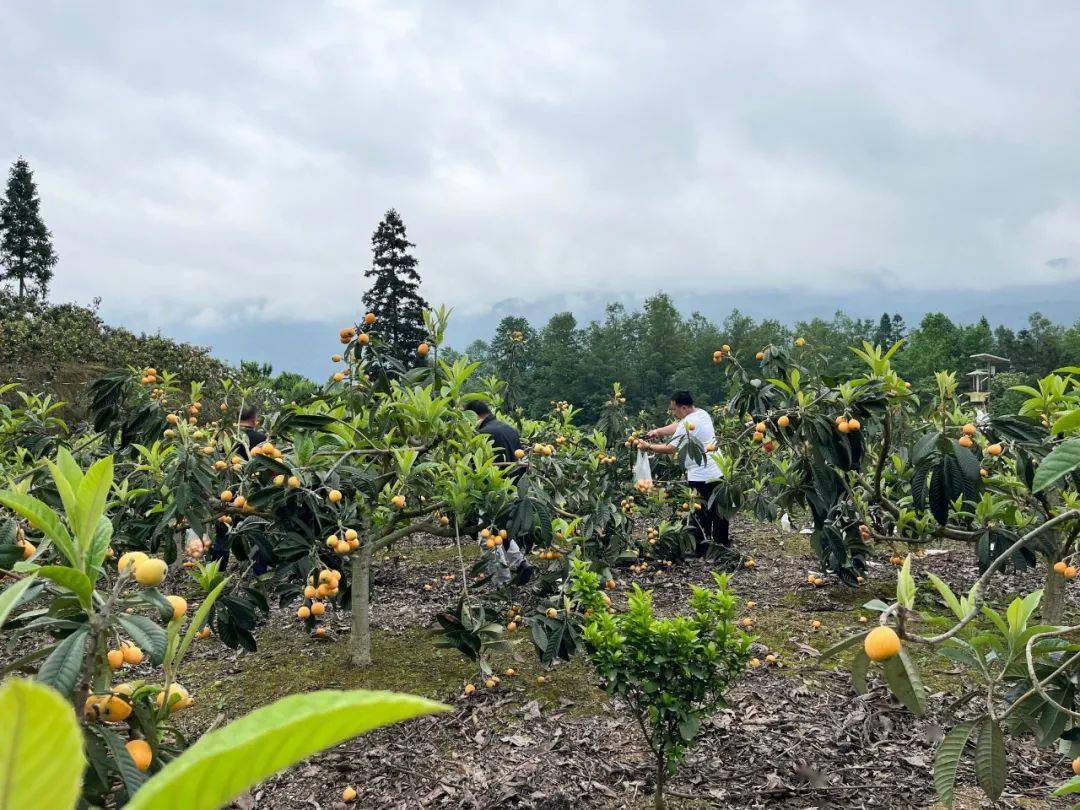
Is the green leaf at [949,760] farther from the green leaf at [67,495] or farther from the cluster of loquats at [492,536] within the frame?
the cluster of loquats at [492,536]

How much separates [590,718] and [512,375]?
9.86 meters

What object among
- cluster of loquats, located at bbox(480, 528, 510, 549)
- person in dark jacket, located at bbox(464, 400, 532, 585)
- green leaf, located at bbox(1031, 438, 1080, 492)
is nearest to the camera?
green leaf, located at bbox(1031, 438, 1080, 492)

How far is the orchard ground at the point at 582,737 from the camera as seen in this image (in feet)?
9.64

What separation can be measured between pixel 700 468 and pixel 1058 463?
5509 millimetres

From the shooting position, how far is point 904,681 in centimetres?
134

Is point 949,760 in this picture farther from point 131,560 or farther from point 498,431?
point 498,431

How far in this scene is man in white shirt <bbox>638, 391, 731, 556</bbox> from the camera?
21.7 feet

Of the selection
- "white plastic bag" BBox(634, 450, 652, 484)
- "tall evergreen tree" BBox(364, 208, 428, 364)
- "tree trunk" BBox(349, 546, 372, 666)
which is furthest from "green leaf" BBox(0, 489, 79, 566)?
"tall evergreen tree" BBox(364, 208, 428, 364)

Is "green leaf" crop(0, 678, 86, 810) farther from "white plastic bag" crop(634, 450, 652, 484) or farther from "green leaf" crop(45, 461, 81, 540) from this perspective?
"white plastic bag" crop(634, 450, 652, 484)

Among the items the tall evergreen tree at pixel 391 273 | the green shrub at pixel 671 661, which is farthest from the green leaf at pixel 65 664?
the tall evergreen tree at pixel 391 273

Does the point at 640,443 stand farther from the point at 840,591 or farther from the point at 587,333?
the point at 587,333

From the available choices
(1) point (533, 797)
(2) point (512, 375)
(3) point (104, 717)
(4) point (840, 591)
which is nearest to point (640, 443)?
(4) point (840, 591)

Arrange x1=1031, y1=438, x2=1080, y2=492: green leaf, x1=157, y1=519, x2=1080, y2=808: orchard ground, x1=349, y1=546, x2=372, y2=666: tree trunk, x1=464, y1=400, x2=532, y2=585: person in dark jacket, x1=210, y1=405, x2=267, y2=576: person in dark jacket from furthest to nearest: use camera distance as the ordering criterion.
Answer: x1=464, y1=400, x2=532, y2=585: person in dark jacket, x1=349, y1=546, x2=372, y2=666: tree trunk, x1=210, y1=405, x2=267, y2=576: person in dark jacket, x1=157, y1=519, x2=1080, y2=808: orchard ground, x1=1031, y1=438, x2=1080, y2=492: green leaf

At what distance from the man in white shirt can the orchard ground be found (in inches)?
68.5
